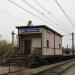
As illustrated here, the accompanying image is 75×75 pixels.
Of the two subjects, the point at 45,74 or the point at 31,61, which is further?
the point at 31,61

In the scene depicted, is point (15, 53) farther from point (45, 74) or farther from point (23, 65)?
point (45, 74)

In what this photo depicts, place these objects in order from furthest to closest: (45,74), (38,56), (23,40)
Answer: (23,40)
(38,56)
(45,74)

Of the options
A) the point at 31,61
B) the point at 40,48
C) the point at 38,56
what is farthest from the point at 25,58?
the point at 40,48

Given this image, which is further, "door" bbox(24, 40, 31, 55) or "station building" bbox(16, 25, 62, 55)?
"door" bbox(24, 40, 31, 55)

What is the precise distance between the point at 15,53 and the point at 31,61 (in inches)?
168

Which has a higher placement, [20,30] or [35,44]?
[20,30]

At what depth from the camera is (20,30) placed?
89.4 ft

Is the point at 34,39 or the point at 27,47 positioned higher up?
the point at 34,39

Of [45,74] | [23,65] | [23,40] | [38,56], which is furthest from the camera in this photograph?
[23,40]

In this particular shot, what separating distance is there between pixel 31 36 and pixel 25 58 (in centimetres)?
545

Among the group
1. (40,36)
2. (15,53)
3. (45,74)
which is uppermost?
(40,36)

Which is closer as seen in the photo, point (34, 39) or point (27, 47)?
point (34, 39)

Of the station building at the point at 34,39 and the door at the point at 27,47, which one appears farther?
the door at the point at 27,47

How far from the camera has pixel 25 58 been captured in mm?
22969
